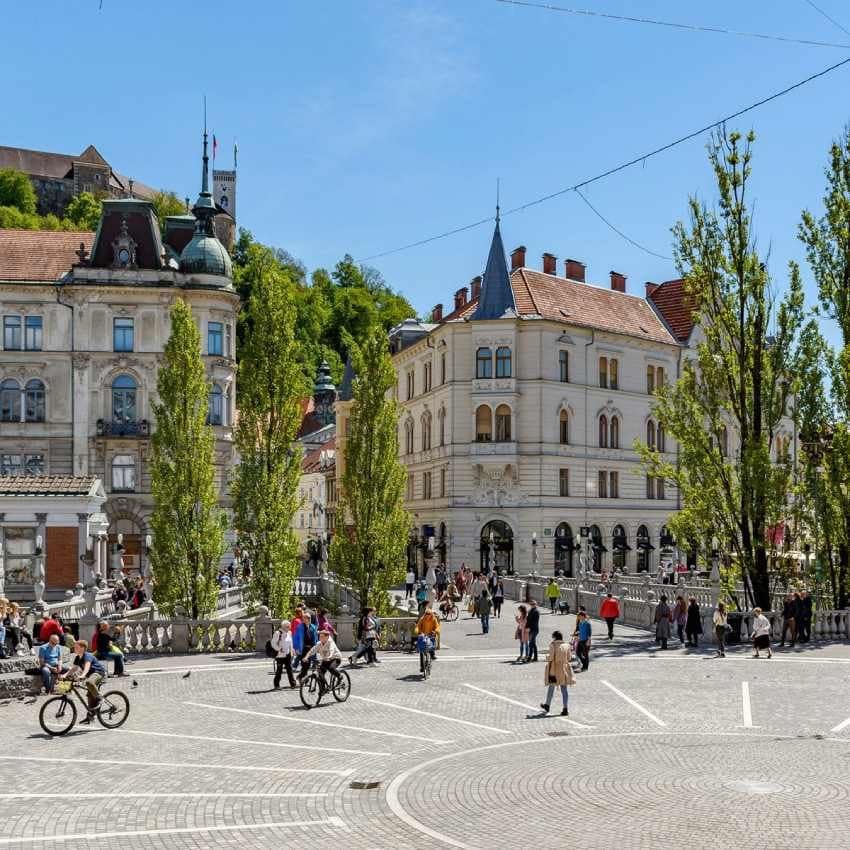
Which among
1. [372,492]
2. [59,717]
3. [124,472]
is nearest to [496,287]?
[124,472]

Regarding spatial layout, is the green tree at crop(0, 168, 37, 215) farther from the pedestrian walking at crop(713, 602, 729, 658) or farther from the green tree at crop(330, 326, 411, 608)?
the pedestrian walking at crop(713, 602, 729, 658)

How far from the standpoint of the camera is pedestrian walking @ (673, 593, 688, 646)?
31.7 meters

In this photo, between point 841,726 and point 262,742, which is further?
point 841,726

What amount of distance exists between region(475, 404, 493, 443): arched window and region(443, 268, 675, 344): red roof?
571 centimetres

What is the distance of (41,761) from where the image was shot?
16062 mm

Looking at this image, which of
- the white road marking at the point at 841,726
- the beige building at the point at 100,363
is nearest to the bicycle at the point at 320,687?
the white road marking at the point at 841,726

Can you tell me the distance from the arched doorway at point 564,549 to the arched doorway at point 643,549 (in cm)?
531

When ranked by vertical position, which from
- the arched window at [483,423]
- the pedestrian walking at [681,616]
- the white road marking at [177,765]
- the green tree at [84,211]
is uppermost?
the green tree at [84,211]

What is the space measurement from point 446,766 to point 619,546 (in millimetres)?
49184

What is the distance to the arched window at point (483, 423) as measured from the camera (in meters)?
61.5

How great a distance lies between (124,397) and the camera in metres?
55.6

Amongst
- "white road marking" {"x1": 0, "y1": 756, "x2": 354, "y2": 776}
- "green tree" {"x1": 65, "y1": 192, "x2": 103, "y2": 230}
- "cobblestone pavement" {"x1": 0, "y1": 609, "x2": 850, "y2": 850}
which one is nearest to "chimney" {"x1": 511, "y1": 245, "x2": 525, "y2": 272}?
"cobblestone pavement" {"x1": 0, "y1": 609, "x2": 850, "y2": 850}

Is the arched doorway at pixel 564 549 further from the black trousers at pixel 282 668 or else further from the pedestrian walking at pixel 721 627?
the black trousers at pixel 282 668

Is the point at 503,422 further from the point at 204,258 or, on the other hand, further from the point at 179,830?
the point at 179,830
